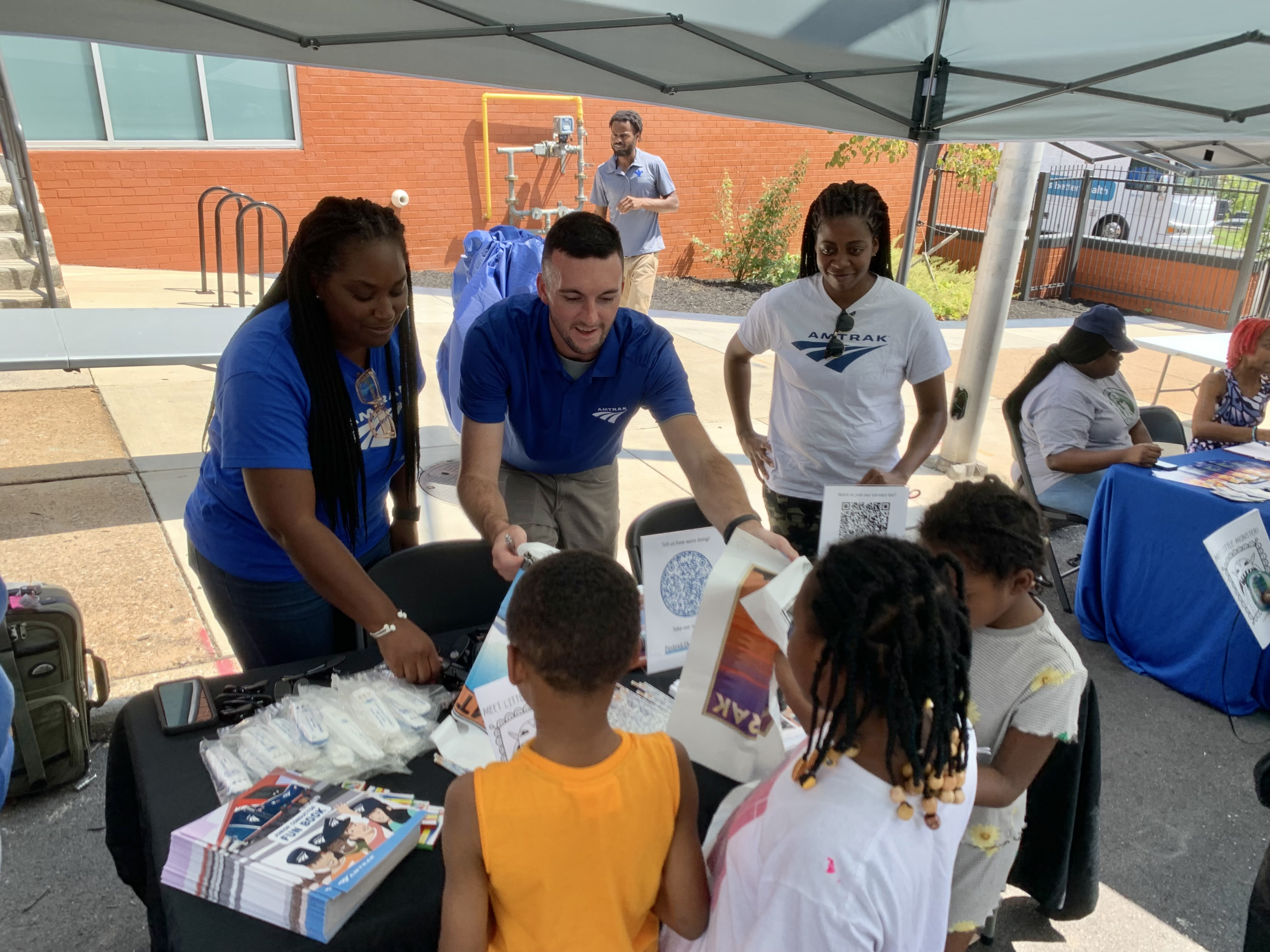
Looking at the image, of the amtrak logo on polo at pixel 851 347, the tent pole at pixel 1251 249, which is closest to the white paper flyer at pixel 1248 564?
the amtrak logo on polo at pixel 851 347

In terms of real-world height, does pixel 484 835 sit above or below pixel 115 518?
above

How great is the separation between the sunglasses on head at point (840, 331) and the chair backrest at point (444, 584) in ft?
4.30

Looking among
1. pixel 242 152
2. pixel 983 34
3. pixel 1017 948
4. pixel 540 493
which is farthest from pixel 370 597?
pixel 242 152

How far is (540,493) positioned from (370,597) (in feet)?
2.62

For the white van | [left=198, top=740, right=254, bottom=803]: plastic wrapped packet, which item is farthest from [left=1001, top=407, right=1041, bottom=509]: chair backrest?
the white van

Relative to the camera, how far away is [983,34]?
3594 mm

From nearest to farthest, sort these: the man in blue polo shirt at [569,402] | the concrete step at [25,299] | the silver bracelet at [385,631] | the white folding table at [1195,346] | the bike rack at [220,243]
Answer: the silver bracelet at [385,631], the man in blue polo shirt at [569,402], the white folding table at [1195,346], the concrete step at [25,299], the bike rack at [220,243]

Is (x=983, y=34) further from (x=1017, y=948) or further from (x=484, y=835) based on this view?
(x=484, y=835)

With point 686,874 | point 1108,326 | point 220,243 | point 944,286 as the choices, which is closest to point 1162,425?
point 1108,326

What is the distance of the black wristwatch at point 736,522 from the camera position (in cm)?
218

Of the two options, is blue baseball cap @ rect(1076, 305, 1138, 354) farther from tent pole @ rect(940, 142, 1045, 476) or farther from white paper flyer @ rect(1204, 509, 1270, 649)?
tent pole @ rect(940, 142, 1045, 476)

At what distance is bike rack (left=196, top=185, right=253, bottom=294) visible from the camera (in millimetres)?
7938

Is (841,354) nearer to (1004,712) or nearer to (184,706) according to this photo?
(1004,712)

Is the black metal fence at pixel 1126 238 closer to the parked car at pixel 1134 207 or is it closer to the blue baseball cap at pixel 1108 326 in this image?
the parked car at pixel 1134 207
